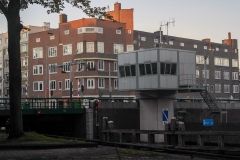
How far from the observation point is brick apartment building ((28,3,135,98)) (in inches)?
2862

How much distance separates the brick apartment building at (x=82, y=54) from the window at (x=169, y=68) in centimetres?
2488

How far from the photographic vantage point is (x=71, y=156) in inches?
669

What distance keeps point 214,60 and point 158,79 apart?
51.8 m

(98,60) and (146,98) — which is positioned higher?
(98,60)

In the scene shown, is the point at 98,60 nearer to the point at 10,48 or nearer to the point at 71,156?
the point at 10,48

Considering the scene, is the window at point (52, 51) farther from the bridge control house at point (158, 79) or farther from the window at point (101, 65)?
the bridge control house at point (158, 79)

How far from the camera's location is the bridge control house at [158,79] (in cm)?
4581

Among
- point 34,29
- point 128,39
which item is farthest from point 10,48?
point 34,29

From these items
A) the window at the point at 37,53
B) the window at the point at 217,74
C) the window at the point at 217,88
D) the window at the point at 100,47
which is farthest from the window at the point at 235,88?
the window at the point at 37,53

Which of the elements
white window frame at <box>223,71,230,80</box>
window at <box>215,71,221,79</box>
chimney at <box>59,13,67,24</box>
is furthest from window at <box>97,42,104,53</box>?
white window frame at <box>223,71,230,80</box>

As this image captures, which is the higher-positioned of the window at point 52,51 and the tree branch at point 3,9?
the window at point 52,51

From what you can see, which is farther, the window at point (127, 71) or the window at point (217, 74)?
the window at point (217, 74)

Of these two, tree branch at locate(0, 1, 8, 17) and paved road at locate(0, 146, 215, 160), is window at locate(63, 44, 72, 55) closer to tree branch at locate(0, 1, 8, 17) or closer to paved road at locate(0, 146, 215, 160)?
tree branch at locate(0, 1, 8, 17)

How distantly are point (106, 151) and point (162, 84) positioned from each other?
26892mm
